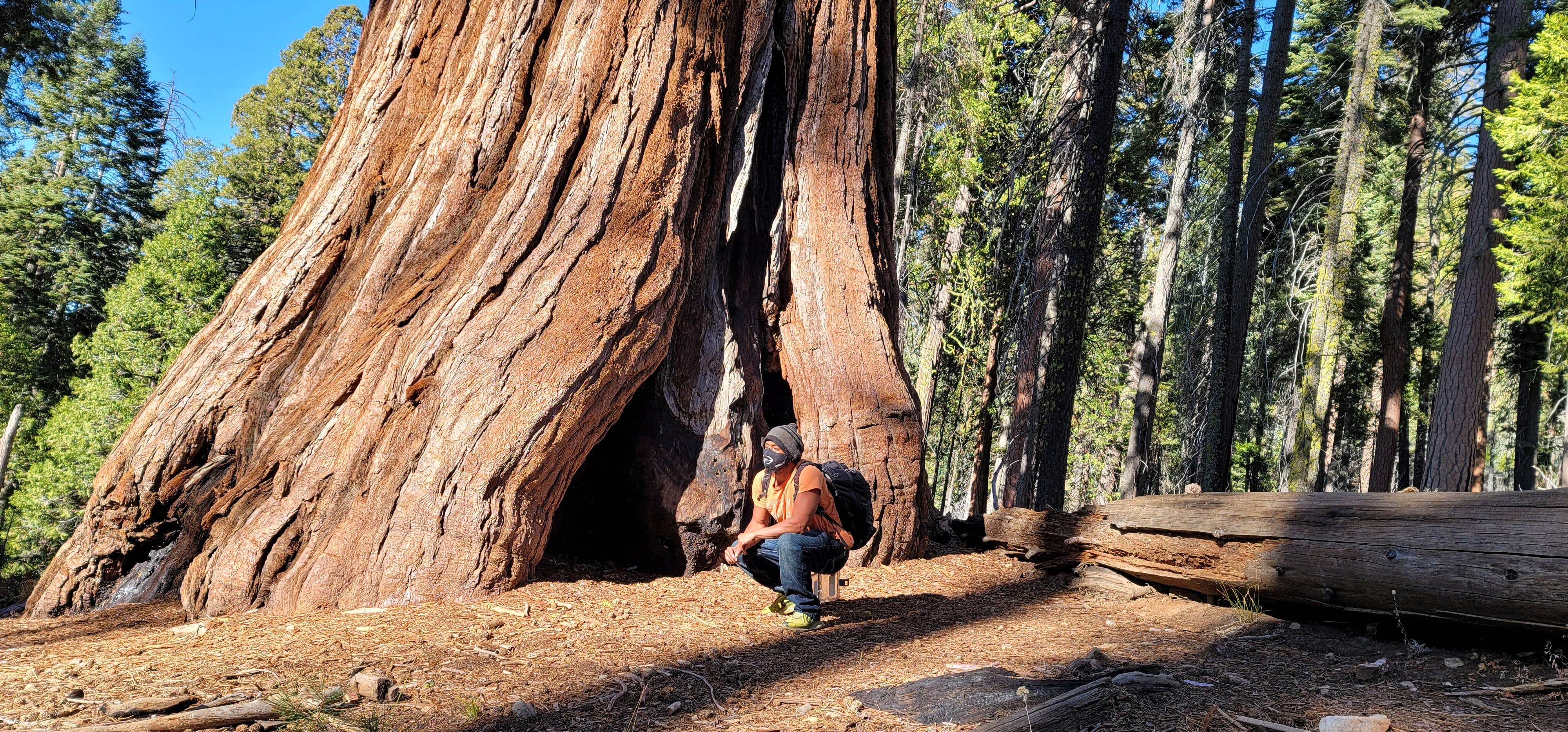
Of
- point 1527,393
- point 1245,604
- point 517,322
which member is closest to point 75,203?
point 517,322

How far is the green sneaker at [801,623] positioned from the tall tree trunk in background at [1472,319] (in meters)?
12.1

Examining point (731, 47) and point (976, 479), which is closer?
point (731, 47)

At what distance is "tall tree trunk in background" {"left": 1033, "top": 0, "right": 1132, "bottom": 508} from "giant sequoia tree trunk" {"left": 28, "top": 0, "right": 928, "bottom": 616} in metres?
1.76

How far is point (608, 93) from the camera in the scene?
6.29 m

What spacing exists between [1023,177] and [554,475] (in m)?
5.93

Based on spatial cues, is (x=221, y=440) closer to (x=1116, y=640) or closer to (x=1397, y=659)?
(x=1116, y=640)

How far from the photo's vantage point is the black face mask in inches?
205

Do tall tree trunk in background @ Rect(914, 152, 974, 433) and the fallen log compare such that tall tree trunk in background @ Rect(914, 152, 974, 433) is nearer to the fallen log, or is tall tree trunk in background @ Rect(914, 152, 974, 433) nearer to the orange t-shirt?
the orange t-shirt

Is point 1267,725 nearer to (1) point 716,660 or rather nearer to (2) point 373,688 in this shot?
(1) point 716,660

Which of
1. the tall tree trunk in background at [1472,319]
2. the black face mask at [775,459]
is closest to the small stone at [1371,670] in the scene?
the black face mask at [775,459]

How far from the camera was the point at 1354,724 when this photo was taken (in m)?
3.31

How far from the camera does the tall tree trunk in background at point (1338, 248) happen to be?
15281 millimetres

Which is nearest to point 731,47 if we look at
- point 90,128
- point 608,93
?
point 608,93

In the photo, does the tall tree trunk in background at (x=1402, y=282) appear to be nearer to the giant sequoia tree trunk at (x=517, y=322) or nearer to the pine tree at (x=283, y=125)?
the giant sequoia tree trunk at (x=517, y=322)
